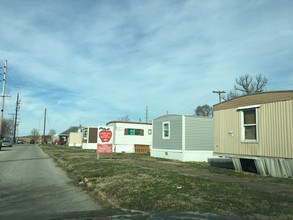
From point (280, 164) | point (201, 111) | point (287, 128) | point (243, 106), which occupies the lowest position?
point (280, 164)

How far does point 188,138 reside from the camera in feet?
78.6

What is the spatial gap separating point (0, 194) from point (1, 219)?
18.1 feet

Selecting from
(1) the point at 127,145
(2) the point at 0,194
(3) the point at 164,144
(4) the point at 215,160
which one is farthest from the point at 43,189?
(1) the point at 127,145

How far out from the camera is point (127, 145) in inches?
1549

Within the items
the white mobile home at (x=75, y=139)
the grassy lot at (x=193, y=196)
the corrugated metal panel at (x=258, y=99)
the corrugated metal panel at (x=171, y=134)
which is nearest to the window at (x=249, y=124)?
the corrugated metal panel at (x=258, y=99)

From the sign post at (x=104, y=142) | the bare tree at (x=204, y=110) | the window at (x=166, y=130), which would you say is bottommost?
the sign post at (x=104, y=142)

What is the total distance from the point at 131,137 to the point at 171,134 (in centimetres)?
1471

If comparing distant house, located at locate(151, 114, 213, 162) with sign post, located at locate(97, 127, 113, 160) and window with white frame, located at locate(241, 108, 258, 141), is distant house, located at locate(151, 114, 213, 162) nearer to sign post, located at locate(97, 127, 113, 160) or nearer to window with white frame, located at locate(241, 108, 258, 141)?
sign post, located at locate(97, 127, 113, 160)

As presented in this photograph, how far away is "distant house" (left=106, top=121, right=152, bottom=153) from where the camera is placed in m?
38.9

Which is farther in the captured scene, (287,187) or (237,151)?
(237,151)

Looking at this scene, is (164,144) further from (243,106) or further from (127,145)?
(127,145)

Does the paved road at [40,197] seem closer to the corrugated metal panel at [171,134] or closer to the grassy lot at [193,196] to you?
the grassy lot at [193,196]

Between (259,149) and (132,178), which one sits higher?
(259,149)

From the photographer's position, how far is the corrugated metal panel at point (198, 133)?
24.0m
